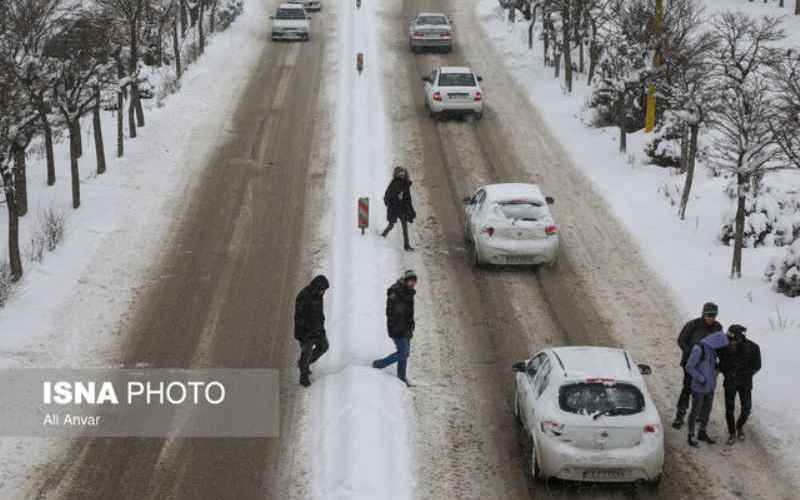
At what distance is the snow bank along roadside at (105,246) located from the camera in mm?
17719

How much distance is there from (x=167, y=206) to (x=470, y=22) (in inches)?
1101

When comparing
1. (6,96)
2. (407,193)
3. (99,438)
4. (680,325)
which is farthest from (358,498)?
(6,96)

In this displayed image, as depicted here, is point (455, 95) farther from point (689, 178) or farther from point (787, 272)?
point (787, 272)

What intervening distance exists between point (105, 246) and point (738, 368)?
1341 centimetres

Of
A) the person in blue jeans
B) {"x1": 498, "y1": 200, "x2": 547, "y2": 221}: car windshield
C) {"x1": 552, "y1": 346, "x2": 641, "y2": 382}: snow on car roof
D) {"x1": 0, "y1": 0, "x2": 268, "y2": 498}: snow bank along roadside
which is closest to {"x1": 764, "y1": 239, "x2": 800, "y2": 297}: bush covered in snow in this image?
{"x1": 498, "y1": 200, "x2": 547, "y2": 221}: car windshield

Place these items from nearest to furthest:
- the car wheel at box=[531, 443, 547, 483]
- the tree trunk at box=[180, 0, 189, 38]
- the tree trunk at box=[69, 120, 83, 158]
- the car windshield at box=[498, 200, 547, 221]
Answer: the car wheel at box=[531, 443, 547, 483]
the car windshield at box=[498, 200, 547, 221]
the tree trunk at box=[69, 120, 83, 158]
the tree trunk at box=[180, 0, 189, 38]

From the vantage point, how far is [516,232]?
70.1 feet

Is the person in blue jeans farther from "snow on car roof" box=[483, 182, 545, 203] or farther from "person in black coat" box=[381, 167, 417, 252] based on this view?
"person in black coat" box=[381, 167, 417, 252]

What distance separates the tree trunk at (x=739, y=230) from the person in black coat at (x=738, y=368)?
22.8 feet

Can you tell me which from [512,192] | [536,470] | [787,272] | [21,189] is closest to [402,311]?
[536,470]

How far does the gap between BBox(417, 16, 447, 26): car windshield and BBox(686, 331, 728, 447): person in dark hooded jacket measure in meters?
31.8

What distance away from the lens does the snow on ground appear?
16812 mm

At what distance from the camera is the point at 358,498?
12.8 m

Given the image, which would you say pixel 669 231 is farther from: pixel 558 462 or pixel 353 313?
pixel 558 462
